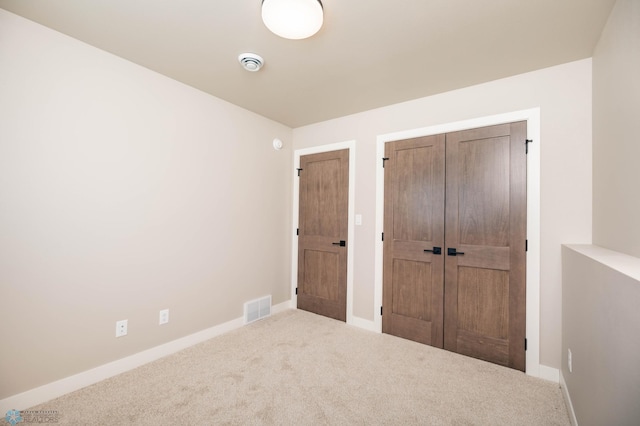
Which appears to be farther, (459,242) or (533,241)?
(459,242)

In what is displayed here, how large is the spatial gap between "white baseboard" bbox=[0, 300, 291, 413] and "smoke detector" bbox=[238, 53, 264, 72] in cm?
257

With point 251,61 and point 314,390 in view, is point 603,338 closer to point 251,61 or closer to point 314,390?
point 314,390

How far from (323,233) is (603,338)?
2.67 m

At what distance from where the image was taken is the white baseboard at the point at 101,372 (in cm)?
177

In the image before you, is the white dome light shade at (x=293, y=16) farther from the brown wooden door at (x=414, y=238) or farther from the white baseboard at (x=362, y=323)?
the white baseboard at (x=362, y=323)

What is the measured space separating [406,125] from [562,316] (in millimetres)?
2193

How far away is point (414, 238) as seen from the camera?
2.88 metres

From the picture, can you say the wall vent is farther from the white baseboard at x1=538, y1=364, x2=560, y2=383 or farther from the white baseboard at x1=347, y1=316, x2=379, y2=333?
the white baseboard at x1=538, y1=364, x2=560, y2=383

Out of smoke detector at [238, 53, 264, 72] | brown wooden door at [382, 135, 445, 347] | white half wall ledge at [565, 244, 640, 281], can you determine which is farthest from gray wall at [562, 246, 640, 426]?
smoke detector at [238, 53, 264, 72]

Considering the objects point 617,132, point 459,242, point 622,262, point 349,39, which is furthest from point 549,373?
point 349,39

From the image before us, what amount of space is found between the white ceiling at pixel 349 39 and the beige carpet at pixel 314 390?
2.55 meters

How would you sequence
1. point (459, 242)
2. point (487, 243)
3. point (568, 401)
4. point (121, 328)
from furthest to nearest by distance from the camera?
point (459, 242), point (487, 243), point (121, 328), point (568, 401)

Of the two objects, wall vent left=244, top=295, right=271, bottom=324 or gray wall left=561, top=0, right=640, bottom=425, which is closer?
gray wall left=561, top=0, right=640, bottom=425

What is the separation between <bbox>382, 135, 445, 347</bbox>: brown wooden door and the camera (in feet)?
8.97
